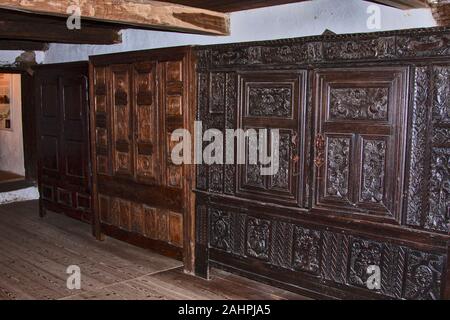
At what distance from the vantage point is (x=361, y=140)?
3.02m

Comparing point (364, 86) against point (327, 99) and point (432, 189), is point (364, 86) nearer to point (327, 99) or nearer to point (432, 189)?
point (327, 99)

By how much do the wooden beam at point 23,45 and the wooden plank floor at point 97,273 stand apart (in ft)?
8.10

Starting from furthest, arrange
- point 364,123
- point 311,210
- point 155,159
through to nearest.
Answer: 1. point 155,159
2. point 311,210
3. point 364,123

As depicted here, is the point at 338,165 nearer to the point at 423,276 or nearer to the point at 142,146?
the point at 423,276

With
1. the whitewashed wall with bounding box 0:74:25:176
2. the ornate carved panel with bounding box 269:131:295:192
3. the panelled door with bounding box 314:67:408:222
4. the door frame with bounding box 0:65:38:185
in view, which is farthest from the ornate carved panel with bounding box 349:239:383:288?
the whitewashed wall with bounding box 0:74:25:176

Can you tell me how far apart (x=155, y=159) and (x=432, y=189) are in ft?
8.12

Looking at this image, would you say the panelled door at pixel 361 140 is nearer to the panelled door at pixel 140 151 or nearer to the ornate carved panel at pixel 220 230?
the ornate carved panel at pixel 220 230

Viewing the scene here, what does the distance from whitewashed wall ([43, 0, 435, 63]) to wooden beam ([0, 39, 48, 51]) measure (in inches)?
100

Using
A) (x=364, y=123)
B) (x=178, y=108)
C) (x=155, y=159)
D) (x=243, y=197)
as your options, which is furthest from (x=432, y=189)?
(x=155, y=159)

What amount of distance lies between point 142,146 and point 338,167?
2056 mm

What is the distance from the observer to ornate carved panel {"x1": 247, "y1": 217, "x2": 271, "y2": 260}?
11.8 feet

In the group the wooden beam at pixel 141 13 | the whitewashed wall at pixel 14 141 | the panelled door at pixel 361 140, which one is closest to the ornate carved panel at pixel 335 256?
the panelled door at pixel 361 140

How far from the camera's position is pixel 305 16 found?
3.47 metres

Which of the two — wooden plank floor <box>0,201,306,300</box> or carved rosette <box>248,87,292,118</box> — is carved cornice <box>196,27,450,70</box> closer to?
carved rosette <box>248,87,292,118</box>
